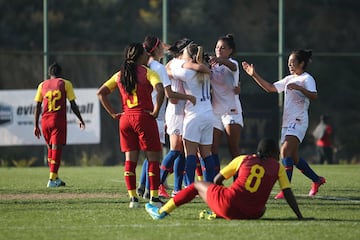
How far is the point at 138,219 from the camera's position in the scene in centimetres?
1023

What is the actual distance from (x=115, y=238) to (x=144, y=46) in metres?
3.77

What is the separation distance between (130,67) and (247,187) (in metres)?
2.20

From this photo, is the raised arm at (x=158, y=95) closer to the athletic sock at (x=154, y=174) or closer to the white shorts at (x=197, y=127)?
the athletic sock at (x=154, y=174)

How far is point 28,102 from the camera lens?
23.4 m

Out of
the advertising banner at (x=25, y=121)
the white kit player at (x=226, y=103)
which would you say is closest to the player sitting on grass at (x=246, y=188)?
the white kit player at (x=226, y=103)

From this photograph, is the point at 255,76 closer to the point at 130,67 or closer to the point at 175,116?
the point at 175,116

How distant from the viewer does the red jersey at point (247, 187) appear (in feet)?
31.5

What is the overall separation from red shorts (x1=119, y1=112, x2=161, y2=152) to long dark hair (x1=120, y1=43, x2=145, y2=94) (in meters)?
0.31

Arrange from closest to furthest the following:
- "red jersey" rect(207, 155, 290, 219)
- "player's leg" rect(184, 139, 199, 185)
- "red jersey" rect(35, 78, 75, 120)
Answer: "red jersey" rect(207, 155, 290, 219) → "player's leg" rect(184, 139, 199, 185) → "red jersey" rect(35, 78, 75, 120)

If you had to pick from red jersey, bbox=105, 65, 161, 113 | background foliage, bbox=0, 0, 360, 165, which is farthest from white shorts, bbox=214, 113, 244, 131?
background foliage, bbox=0, 0, 360, 165

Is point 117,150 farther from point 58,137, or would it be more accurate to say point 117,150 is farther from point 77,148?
point 58,137

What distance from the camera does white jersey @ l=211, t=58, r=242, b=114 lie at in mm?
12883

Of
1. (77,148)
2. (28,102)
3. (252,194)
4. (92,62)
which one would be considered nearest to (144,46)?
(252,194)

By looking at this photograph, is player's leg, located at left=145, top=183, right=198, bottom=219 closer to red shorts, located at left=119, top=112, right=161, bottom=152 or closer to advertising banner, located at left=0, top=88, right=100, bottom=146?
red shorts, located at left=119, top=112, right=161, bottom=152
